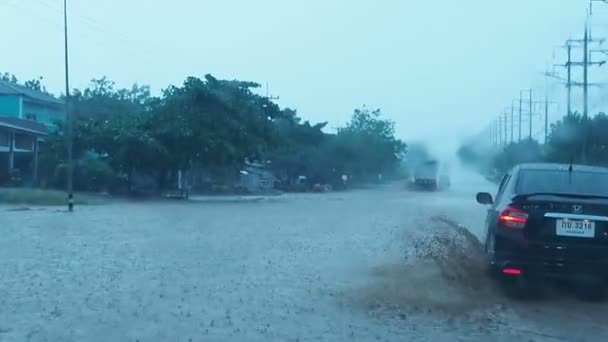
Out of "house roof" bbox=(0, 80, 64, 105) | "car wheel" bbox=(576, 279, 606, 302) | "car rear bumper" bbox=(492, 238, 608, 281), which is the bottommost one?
"car wheel" bbox=(576, 279, 606, 302)

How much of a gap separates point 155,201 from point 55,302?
38.2 metres

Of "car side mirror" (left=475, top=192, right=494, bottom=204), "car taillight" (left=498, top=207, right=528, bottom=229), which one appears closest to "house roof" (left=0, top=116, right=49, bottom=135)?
"car side mirror" (left=475, top=192, right=494, bottom=204)

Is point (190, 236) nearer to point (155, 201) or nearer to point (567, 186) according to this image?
point (567, 186)

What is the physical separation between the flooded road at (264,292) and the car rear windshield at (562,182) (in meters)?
1.34

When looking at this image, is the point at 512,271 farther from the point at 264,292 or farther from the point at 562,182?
the point at 264,292

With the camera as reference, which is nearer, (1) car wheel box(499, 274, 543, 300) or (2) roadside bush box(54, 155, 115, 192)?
(1) car wheel box(499, 274, 543, 300)

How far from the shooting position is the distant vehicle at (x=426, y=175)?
72.9 metres

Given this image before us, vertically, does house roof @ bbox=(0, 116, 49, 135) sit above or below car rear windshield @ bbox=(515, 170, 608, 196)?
above

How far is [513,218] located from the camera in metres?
11.0

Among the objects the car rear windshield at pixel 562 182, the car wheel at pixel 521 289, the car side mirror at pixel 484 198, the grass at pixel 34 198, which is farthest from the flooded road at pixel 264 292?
the grass at pixel 34 198

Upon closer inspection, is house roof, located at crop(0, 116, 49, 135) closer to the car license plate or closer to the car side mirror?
the car side mirror

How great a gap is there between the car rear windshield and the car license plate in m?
0.90

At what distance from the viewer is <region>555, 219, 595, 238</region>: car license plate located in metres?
10.9

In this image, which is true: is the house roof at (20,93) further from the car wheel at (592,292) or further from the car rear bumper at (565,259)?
the car rear bumper at (565,259)
